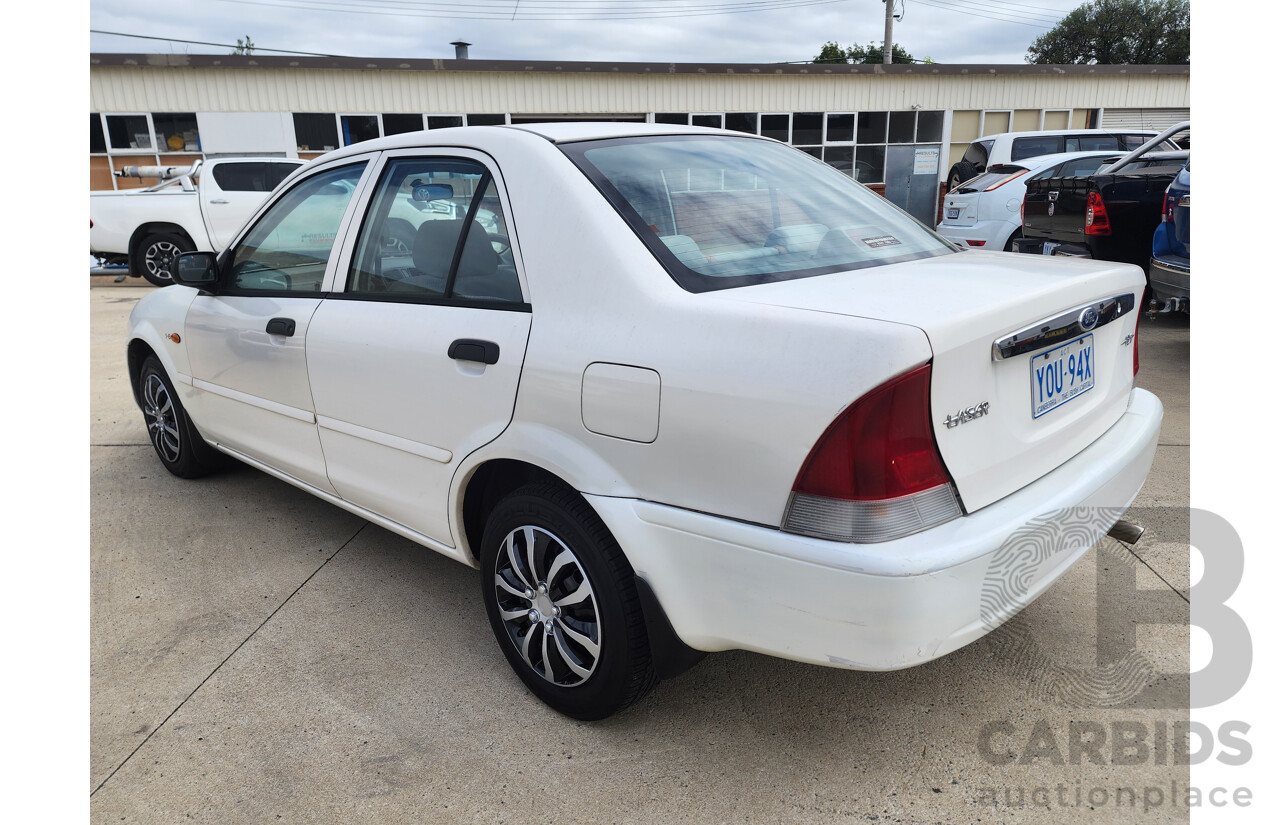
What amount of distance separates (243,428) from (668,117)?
16.5 metres

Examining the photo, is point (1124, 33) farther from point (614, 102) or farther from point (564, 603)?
point (564, 603)

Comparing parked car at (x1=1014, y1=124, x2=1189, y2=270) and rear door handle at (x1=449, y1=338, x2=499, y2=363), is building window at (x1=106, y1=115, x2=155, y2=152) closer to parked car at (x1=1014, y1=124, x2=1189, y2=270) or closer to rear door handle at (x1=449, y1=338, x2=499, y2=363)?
parked car at (x1=1014, y1=124, x2=1189, y2=270)

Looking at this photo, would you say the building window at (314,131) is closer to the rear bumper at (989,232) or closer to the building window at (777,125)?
the building window at (777,125)

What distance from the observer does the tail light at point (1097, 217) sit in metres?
6.76

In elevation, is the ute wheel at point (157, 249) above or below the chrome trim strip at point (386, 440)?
above

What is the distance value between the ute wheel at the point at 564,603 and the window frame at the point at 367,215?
0.55 meters

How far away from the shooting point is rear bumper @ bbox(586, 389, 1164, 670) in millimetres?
1676

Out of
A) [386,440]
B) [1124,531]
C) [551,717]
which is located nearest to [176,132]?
[386,440]

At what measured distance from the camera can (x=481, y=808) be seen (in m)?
2.06

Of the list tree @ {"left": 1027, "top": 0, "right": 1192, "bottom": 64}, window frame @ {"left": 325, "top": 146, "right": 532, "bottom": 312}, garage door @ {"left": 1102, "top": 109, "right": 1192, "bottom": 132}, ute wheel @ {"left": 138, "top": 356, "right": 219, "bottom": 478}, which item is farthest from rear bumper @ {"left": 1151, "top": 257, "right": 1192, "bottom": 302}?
tree @ {"left": 1027, "top": 0, "right": 1192, "bottom": 64}

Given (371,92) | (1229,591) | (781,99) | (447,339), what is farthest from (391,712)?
(781,99)

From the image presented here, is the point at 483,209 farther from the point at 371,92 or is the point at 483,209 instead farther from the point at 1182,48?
the point at 1182,48

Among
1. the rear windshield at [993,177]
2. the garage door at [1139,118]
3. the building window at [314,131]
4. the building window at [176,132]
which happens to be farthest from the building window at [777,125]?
the building window at [176,132]

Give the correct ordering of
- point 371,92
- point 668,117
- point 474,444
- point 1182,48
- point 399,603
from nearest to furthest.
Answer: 1. point 474,444
2. point 399,603
3. point 371,92
4. point 668,117
5. point 1182,48
